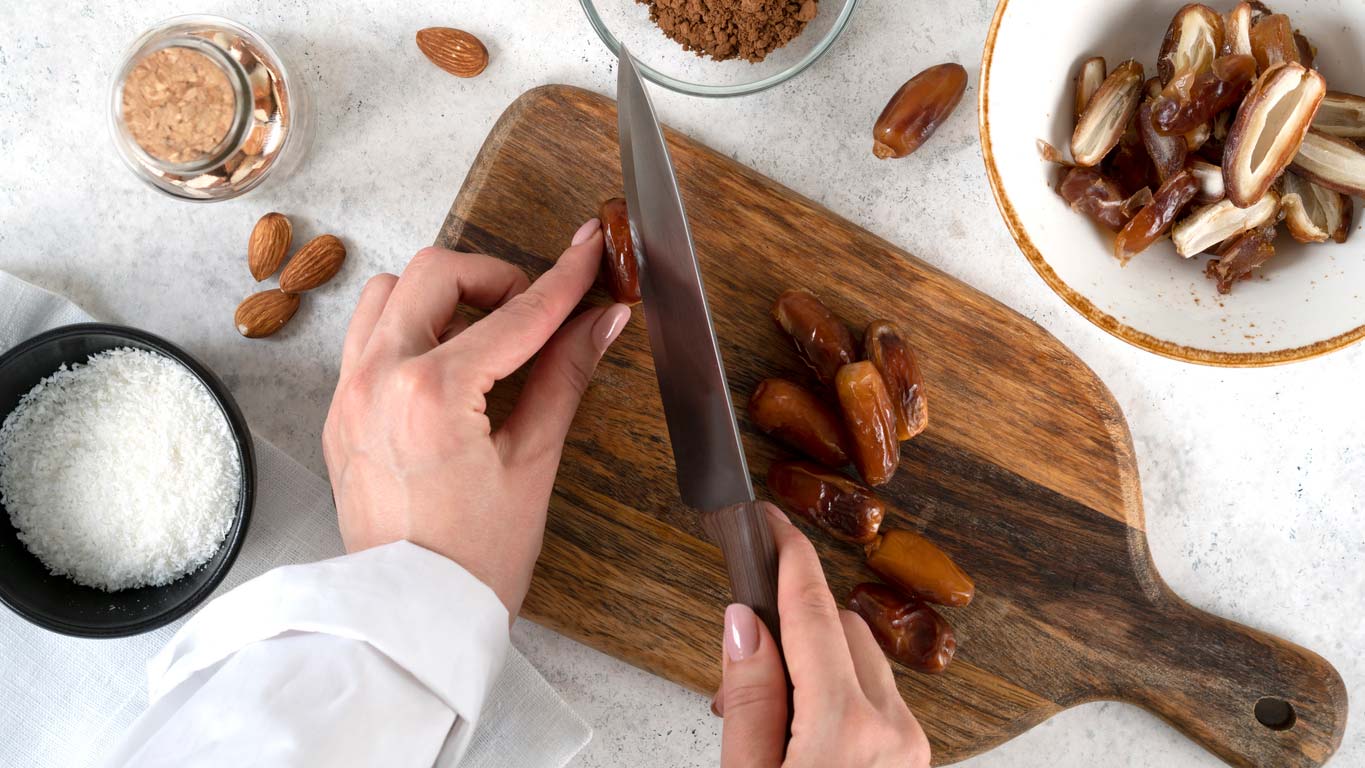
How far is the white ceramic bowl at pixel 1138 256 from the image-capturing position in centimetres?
92

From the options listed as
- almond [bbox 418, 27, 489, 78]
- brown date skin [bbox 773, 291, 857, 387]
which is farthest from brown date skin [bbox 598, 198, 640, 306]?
almond [bbox 418, 27, 489, 78]

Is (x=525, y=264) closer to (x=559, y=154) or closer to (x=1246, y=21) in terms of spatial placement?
(x=559, y=154)

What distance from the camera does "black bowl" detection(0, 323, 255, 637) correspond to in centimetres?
97

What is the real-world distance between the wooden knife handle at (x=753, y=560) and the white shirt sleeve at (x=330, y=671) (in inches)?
9.5

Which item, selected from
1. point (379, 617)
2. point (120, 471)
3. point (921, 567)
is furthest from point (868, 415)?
point (120, 471)

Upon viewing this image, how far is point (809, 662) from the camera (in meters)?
0.81

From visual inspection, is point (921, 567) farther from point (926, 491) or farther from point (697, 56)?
point (697, 56)

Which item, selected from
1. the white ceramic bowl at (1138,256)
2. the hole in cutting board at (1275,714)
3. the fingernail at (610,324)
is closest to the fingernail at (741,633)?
the fingernail at (610,324)

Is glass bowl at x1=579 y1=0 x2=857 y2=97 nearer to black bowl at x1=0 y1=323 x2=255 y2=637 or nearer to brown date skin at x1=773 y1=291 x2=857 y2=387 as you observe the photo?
brown date skin at x1=773 y1=291 x2=857 y2=387

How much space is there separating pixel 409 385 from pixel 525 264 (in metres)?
0.24

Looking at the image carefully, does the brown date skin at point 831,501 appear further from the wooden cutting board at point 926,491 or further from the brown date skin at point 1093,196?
the brown date skin at point 1093,196

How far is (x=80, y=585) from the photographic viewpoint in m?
1.03

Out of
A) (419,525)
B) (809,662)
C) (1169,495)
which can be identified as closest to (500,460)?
(419,525)

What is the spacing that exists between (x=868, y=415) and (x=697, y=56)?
0.47m
